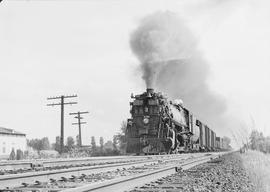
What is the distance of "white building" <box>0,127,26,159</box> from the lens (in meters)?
59.8

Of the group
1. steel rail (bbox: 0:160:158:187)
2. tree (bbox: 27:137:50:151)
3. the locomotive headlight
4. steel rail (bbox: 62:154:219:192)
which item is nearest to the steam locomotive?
the locomotive headlight

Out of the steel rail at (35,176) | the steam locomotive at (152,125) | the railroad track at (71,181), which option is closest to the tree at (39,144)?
the steam locomotive at (152,125)

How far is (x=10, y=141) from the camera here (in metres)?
61.8

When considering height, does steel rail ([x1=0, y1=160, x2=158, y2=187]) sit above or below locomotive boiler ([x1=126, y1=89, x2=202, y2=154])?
below

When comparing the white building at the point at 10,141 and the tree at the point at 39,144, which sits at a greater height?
the white building at the point at 10,141

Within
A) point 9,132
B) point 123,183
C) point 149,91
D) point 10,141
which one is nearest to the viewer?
point 123,183

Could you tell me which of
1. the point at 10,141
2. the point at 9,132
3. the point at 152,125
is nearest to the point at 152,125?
the point at 152,125

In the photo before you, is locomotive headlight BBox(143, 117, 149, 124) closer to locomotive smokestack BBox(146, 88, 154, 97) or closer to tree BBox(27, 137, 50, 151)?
locomotive smokestack BBox(146, 88, 154, 97)

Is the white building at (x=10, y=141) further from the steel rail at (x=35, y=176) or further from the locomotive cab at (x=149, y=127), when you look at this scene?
the steel rail at (x=35, y=176)

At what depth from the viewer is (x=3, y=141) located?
60.2m

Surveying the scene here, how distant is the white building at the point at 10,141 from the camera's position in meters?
59.8

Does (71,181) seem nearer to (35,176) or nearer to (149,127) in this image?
(35,176)

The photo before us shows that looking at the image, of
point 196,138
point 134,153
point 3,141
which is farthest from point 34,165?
point 3,141

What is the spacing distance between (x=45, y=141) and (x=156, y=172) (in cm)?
14438
